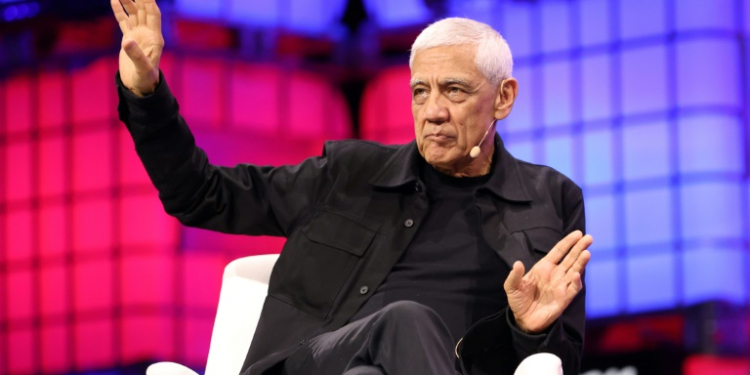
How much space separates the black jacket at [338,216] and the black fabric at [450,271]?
26 millimetres

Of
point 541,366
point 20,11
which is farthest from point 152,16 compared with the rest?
point 20,11

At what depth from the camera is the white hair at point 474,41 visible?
2320 mm

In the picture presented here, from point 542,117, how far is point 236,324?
78.8 inches

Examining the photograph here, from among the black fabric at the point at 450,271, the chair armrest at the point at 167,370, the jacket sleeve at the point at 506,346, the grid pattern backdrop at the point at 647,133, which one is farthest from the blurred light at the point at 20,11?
the jacket sleeve at the point at 506,346

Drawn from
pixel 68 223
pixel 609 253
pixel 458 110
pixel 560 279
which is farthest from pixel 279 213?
pixel 68 223

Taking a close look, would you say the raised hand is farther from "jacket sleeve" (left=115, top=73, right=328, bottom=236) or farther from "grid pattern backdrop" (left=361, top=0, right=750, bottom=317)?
"grid pattern backdrop" (left=361, top=0, right=750, bottom=317)

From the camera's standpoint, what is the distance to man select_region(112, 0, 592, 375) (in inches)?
81.5

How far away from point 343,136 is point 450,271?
8.00ft

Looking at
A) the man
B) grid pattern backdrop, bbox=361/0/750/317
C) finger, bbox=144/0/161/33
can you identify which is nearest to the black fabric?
the man

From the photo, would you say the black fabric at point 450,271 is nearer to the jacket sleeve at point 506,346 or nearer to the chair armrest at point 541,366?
the jacket sleeve at point 506,346

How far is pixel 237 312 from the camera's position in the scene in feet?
7.70

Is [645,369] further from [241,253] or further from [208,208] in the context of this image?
[208,208]

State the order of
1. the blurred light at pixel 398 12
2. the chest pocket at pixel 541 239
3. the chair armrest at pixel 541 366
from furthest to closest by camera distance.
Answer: the blurred light at pixel 398 12, the chest pocket at pixel 541 239, the chair armrest at pixel 541 366

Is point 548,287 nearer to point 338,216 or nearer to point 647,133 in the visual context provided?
point 338,216
